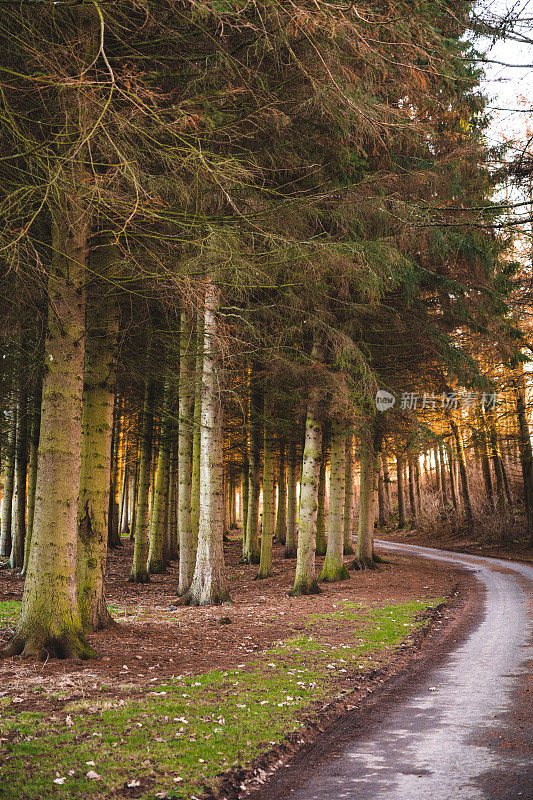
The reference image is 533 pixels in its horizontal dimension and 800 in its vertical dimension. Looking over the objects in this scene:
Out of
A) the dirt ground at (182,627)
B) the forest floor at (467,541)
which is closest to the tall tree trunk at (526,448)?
the forest floor at (467,541)

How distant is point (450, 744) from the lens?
4.70m

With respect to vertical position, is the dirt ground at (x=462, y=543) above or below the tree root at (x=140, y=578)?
below

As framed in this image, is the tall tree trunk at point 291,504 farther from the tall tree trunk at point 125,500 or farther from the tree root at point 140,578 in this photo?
the tall tree trunk at point 125,500

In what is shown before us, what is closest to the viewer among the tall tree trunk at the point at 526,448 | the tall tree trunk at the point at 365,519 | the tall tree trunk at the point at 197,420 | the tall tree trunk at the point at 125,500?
the tall tree trunk at the point at 197,420

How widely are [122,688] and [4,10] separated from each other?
21.2 feet

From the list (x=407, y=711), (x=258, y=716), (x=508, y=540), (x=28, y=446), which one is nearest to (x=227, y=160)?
(x=258, y=716)

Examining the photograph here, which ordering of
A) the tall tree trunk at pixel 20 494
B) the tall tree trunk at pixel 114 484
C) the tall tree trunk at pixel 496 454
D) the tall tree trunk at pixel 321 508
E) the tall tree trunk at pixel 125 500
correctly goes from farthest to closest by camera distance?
the tall tree trunk at pixel 125 500
the tall tree trunk at pixel 496 454
the tall tree trunk at pixel 114 484
the tall tree trunk at pixel 321 508
the tall tree trunk at pixel 20 494

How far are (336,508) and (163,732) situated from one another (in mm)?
10820

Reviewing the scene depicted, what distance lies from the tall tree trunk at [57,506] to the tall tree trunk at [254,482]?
26.4 ft

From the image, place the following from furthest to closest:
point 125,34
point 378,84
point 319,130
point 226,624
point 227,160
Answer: point 226,624 < point 319,130 < point 378,84 < point 125,34 < point 227,160

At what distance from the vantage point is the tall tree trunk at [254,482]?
53.1ft

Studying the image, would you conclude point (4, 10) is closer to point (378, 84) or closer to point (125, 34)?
point (125, 34)

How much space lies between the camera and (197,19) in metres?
5.70

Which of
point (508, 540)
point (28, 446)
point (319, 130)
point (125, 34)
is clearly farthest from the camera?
point (508, 540)
